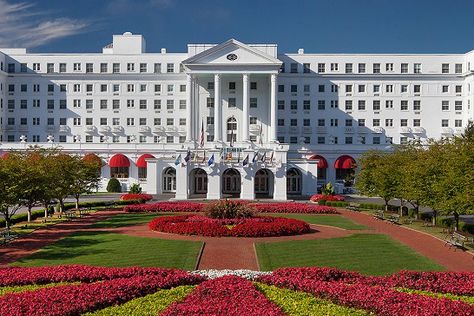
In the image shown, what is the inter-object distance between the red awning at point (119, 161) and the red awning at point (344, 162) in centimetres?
3484

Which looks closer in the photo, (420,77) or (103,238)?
(103,238)

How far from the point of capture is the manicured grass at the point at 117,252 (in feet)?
85.0

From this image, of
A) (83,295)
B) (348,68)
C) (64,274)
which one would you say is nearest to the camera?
(83,295)

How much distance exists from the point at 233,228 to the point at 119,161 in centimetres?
5018

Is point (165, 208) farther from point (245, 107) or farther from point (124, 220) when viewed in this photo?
point (245, 107)

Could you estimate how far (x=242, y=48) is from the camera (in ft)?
266

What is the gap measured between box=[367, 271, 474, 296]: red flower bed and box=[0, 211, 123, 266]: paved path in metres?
19.2

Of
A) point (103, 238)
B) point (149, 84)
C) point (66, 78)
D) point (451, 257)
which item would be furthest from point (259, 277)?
point (66, 78)

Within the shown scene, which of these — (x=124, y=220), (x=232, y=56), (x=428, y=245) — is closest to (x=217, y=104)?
(x=232, y=56)

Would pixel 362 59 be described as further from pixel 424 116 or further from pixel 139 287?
pixel 139 287

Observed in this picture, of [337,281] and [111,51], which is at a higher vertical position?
[111,51]

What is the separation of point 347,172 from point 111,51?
5020 centimetres

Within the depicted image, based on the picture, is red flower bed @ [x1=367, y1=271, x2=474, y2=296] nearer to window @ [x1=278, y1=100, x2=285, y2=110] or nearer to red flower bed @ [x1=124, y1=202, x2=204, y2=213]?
red flower bed @ [x1=124, y1=202, x2=204, y2=213]

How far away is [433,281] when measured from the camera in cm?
2083
